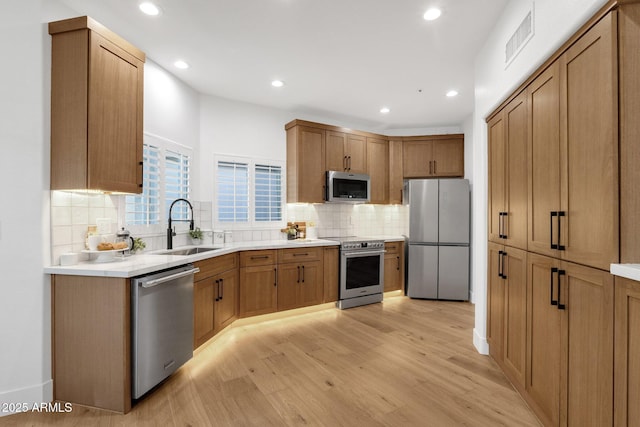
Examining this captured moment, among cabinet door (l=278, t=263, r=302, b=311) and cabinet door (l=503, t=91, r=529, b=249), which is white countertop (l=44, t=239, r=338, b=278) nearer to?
cabinet door (l=278, t=263, r=302, b=311)

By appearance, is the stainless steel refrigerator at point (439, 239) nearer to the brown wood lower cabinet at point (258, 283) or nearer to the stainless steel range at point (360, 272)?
the stainless steel range at point (360, 272)

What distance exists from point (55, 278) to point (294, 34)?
253 cm

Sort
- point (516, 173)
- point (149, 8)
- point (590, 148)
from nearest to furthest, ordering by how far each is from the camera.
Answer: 1. point (590, 148)
2. point (516, 173)
3. point (149, 8)

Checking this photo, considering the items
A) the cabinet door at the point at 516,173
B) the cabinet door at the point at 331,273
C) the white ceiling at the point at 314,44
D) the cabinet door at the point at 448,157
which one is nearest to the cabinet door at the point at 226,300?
the cabinet door at the point at 331,273

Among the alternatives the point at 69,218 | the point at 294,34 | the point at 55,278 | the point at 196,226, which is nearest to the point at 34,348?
the point at 55,278

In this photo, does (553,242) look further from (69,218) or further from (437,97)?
(69,218)

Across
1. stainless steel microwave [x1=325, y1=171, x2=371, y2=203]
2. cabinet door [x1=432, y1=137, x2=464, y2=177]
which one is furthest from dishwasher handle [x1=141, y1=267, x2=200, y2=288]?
cabinet door [x1=432, y1=137, x2=464, y2=177]

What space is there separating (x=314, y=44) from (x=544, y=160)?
204cm

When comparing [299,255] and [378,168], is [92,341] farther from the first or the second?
[378,168]

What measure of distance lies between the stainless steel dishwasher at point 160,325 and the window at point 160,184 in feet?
2.83

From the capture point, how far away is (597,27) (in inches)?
53.2

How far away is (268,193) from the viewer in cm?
430

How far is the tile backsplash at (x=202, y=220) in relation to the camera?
2195 mm

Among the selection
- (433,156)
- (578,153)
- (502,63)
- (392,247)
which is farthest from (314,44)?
(392,247)
